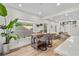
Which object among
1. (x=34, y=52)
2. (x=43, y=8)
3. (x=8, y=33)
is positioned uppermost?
(x=43, y=8)

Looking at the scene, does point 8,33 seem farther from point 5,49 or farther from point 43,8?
point 43,8

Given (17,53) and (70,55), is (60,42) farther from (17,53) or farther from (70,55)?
(17,53)

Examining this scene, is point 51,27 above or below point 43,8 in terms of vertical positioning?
below

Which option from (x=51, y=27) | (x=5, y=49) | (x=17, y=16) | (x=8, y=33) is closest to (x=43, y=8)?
(x=51, y=27)

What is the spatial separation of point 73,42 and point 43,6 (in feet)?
2.94

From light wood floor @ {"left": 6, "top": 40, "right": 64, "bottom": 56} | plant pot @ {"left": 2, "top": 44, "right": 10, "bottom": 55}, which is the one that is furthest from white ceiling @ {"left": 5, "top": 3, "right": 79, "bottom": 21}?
plant pot @ {"left": 2, "top": 44, "right": 10, "bottom": 55}

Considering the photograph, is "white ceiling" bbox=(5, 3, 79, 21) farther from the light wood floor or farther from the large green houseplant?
the light wood floor

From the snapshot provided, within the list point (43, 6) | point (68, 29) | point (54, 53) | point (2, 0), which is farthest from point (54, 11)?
point (2, 0)

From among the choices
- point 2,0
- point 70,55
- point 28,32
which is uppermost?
point 2,0

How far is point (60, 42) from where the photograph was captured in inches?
105

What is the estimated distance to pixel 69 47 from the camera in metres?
2.63

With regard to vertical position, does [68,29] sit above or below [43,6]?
below

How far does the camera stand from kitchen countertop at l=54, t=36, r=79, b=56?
2.61m

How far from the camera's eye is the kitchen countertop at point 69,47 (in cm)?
261
